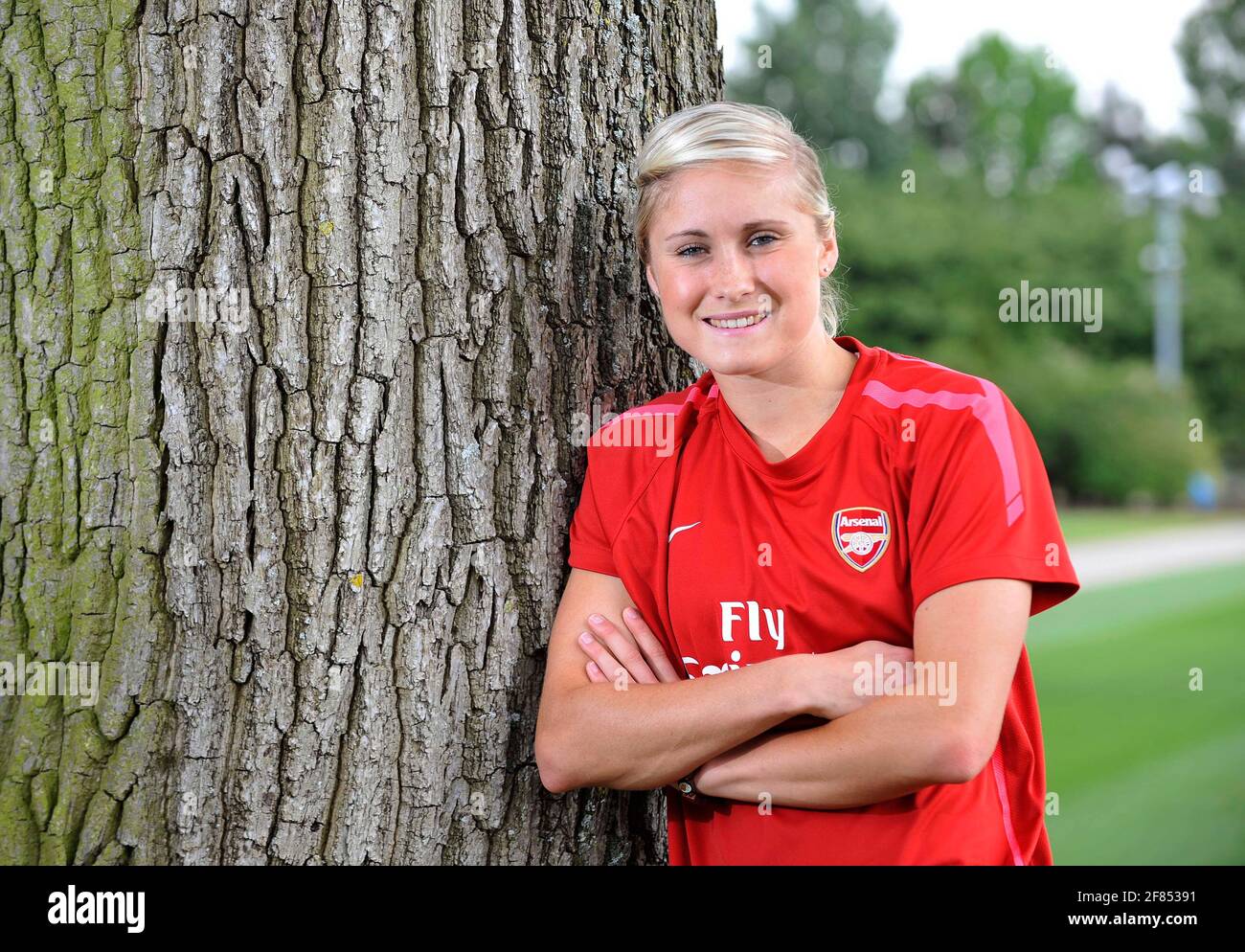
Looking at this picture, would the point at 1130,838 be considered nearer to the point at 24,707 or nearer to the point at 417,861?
the point at 417,861

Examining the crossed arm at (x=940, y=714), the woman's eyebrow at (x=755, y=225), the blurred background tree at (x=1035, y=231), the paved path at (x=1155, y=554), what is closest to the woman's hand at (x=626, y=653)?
the crossed arm at (x=940, y=714)

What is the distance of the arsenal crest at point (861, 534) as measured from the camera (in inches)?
92.0

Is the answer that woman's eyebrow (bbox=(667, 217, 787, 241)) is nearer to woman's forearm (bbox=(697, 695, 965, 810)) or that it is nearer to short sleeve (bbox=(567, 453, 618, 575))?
short sleeve (bbox=(567, 453, 618, 575))

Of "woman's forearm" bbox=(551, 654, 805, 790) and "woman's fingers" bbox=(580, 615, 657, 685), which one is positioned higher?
"woman's fingers" bbox=(580, 615, 657, 685)

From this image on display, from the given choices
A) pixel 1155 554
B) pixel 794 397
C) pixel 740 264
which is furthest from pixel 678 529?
pixel 1155 554

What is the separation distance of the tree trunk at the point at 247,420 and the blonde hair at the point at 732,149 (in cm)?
35

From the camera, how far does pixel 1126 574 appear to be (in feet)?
54.0

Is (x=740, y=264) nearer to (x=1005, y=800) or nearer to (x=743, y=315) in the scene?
(x=743, y=315)

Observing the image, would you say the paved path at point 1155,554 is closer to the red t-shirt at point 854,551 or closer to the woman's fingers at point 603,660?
the red t-shirt at point 854,551

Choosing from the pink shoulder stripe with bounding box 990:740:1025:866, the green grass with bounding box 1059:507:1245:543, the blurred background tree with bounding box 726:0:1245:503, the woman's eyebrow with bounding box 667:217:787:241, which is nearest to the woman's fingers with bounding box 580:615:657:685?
the pink shoulder stripe with bounding box 990:740:1025:866

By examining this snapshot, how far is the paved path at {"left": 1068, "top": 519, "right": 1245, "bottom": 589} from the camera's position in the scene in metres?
16.6

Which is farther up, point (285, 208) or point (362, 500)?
point (285, 208)
